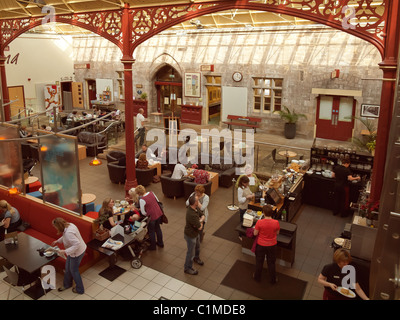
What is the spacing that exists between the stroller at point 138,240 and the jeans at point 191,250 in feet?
2.97

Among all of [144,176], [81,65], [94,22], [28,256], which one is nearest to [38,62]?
[81,65]

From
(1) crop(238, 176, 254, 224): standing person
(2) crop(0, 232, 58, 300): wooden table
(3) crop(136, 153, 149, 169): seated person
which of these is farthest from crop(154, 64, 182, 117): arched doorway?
(2) crop(0, 232, 58, 300): wooden table

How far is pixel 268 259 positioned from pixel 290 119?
10.8m

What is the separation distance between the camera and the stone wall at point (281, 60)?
14352 millimetres

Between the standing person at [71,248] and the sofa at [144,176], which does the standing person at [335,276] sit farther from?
the sofa at [144,176]

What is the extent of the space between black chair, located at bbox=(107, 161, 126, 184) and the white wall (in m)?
12.9

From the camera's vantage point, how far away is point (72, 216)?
6949 millimetres

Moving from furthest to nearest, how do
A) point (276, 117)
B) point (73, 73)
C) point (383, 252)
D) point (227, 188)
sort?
point (73, 73)
point (276, 117)
point (227, 188)
point (383, 252)

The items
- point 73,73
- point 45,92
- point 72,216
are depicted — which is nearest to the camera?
point 72,216

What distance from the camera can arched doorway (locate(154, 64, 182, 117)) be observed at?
20.5 metres

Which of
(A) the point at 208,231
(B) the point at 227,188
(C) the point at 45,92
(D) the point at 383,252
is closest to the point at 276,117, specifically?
Answer: (B) the point at 227,188

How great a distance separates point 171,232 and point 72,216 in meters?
2.13

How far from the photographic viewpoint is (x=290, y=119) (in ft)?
51.6

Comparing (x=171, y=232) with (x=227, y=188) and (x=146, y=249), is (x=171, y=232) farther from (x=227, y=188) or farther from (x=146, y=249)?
(x=227, y=188)
